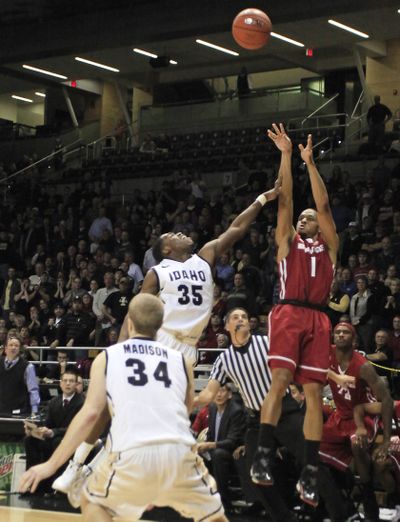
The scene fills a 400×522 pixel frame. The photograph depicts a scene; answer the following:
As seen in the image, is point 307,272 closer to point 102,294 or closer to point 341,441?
point 341,441

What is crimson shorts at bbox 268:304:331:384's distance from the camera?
7359 mm

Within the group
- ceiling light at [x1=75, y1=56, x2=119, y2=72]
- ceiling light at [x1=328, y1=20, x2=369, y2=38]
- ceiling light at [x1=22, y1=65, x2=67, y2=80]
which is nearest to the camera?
ceiling light at [x1=328, y1=20, x2=369, y2=38]

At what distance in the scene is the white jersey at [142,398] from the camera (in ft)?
17.1

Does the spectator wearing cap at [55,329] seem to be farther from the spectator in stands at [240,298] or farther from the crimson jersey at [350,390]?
the crimson jersey at [350,390]

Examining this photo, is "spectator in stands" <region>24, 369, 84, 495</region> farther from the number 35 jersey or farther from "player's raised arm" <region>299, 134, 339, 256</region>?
"player's raised arm" <region>299, 134, 339, 256</region>

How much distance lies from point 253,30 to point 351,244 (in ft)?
18.6

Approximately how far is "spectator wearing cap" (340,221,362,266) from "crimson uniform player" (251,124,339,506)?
8.62 metres

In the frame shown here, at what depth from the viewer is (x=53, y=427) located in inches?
465

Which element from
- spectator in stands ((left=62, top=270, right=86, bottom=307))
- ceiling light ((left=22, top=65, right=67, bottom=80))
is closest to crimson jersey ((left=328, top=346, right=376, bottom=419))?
spectator in stands ((left=62, top=270, right=86, bottom=307))

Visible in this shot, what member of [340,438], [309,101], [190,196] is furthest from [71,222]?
[340,438]

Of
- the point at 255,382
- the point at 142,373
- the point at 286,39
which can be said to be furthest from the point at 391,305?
the point at 286,39

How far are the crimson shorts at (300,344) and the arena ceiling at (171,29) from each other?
13249mm

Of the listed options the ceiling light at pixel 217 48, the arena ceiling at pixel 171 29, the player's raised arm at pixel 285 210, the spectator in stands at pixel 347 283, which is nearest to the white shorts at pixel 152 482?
the player's raised arm at pixel 285 210

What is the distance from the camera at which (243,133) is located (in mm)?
25312
